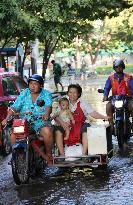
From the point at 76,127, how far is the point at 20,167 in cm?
123

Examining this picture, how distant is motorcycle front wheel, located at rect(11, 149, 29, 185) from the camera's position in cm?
793

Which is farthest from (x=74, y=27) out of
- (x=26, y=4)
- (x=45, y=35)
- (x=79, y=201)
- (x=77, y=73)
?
(x=77, y=73)

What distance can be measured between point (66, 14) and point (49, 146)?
1119cm

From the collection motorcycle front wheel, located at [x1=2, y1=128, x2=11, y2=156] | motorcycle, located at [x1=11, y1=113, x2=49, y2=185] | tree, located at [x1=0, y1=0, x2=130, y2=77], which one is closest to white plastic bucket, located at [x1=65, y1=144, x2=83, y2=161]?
motorcycle, located at [x1=11, y1=113, x2=49, y2=185]

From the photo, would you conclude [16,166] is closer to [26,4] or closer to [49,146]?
[49,146]

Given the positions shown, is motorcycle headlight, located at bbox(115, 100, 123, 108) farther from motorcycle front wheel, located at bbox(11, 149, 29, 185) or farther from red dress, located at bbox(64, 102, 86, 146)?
motorcycle front wheel, located at bbox(11, 149, 29, 185)

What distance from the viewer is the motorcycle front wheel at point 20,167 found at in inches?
312

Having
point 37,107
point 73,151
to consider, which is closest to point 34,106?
point 37,107

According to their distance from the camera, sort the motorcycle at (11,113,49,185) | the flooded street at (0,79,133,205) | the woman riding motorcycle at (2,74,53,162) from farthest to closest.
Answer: the woman riding motorcycle at (2,74,53,162) → the motorcycle at (11,113,49,185) → the flooded street at (0,79,133,205)

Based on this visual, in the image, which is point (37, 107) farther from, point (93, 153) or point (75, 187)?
point (75, 187)

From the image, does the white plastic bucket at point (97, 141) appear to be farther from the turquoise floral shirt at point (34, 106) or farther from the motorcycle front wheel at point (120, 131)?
the motorcycle front wheel at point (120, 131)

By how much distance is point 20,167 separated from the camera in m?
8.05

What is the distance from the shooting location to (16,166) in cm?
795

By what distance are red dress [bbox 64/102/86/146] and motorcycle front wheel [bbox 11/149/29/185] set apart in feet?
3.18
